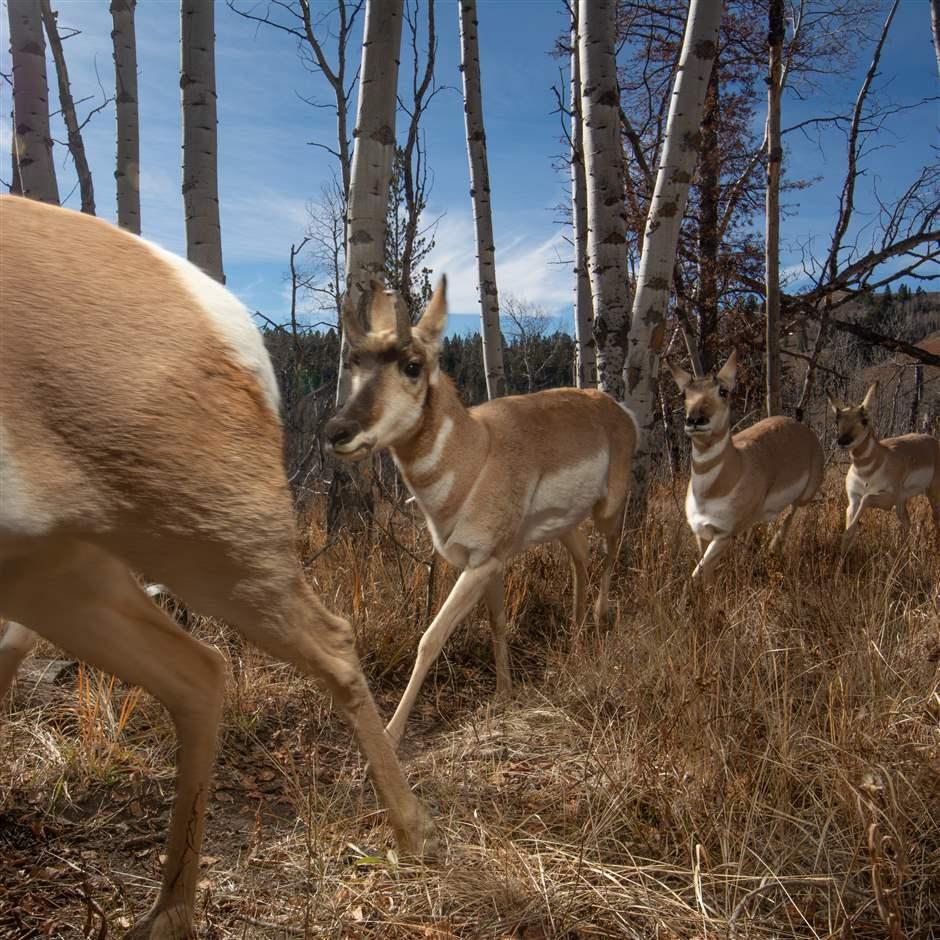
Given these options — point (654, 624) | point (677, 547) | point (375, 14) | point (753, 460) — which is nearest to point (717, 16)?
point (375, 14)

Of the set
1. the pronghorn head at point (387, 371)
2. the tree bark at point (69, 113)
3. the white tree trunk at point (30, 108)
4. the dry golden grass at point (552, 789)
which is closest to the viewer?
the dry golden grass at point (552, 789)

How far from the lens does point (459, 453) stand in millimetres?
3889

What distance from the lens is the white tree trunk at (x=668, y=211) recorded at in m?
5.93

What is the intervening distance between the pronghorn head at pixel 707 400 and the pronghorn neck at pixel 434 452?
257cm

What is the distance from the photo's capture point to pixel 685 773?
104 inches

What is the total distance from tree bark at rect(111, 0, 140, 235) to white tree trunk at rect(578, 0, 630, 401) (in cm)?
577

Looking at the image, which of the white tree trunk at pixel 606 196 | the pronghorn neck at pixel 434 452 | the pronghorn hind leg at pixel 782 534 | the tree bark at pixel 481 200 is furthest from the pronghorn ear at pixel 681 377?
the tree bark at pixel 481 200

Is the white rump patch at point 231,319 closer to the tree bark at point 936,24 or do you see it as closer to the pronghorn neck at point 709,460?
the pronghorn neck at point 709,460

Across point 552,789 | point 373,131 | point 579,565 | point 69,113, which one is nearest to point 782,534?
point 579,565

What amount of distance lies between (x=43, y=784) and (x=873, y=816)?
2805 mm

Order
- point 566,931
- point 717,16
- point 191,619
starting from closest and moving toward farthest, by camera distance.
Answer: point 566,931 → point 191,619 → point 717,16

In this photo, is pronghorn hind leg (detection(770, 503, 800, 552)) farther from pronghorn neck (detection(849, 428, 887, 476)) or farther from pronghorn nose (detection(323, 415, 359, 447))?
pronghorn nose (detection(323, 415, 359, 447))

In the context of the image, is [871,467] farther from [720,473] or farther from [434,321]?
[434,321]

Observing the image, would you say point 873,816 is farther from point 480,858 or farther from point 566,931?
point 480,858
